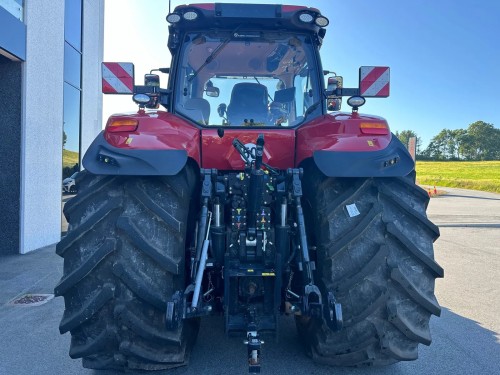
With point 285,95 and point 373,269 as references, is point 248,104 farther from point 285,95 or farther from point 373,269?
point 373,269

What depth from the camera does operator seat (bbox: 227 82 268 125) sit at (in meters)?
2.92

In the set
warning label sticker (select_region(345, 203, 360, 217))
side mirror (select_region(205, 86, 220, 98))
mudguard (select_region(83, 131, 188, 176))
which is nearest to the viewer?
mudguard (select_region(83, 131, 188, 176))

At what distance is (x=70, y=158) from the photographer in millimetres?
8531

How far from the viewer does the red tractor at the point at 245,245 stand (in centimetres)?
221

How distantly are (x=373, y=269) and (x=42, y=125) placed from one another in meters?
6.74

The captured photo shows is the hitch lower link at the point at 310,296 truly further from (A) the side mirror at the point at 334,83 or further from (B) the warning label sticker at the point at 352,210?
(A) the side mirror at the point at 334,83

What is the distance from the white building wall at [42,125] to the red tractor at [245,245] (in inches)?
197

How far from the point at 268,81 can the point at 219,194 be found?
127 centimetres

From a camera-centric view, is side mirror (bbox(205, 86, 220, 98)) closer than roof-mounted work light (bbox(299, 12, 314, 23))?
No

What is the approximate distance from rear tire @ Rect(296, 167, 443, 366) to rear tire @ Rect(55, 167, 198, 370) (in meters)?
0.89

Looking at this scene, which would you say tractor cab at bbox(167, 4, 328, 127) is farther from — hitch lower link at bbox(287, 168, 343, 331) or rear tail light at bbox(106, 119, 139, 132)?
hitch lower link at bbox(287, 168, 343, 331)

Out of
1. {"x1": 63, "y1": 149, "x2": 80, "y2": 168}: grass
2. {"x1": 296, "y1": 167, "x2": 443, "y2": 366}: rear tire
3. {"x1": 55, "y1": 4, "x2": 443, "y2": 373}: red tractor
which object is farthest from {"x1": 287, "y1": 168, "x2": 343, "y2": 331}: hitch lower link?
{"x1": 63, "y1": 149, "x2": 80, "y2": 168}: grass

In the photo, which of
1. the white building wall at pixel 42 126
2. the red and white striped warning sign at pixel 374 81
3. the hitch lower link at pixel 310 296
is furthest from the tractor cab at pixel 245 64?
the white building wall at pixel 42 126

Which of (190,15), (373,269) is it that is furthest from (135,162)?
(373,269)
